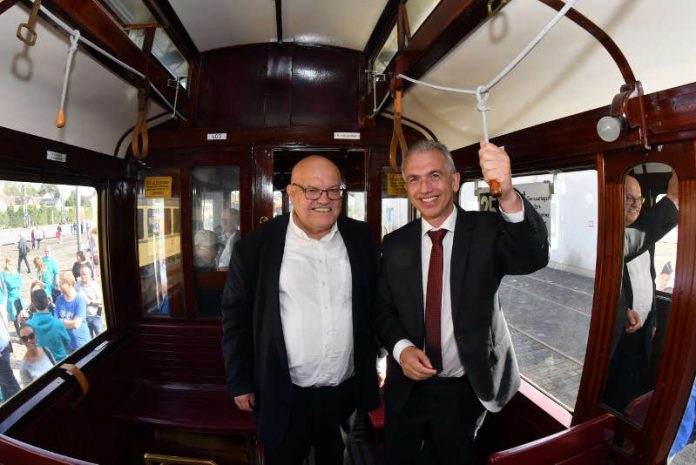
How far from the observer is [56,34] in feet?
6.14

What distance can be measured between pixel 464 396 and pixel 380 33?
2.64 metres

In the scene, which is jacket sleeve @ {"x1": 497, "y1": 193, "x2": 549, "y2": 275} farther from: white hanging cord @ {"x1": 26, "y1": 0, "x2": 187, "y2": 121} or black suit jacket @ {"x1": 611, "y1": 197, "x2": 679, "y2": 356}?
white hanging cord @ {"x1": 26, "y1": 0, "x2": 187, "y2": 121}

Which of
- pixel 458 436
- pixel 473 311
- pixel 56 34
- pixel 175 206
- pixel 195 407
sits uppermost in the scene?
pixel 56 34

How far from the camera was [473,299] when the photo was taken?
1.78 meters

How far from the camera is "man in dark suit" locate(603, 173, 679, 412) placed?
4.92 ft

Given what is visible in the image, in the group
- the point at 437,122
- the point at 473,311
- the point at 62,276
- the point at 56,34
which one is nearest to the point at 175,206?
the point at 62,276

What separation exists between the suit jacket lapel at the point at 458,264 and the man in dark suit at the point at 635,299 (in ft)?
2.22

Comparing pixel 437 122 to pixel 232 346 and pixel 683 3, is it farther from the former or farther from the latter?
pixel 232 346

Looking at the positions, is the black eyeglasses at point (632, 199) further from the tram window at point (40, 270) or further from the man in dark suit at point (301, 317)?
the tram window at point (40, 270)

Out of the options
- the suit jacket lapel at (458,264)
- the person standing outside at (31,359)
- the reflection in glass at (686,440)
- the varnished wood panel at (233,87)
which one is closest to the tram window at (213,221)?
the varnished wood panel at (233,87)

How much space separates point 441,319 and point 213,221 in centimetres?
242

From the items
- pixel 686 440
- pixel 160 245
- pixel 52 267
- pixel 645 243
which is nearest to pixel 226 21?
pixel 160 245

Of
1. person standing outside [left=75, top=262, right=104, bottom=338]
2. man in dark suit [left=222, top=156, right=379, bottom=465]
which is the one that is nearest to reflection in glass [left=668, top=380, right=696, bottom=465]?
man in dark suit [left=222, top=156, right=379, bottom=465]

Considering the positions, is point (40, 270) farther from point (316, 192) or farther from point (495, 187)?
point (495, 187)
